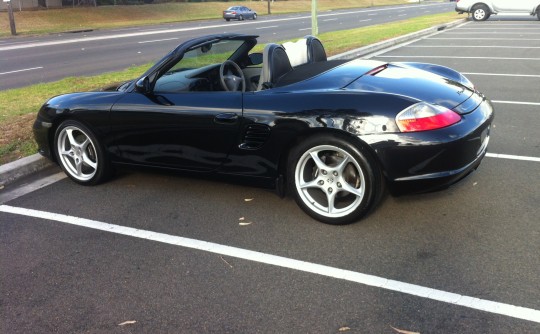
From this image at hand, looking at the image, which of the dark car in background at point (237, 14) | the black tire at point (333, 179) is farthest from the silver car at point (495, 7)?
the black tire at point (333, 179)

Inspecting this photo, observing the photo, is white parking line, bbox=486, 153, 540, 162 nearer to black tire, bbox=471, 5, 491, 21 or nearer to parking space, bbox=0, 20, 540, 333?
parking space, bbox=0, 20, 540, 333

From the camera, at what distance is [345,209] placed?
12.4 ft

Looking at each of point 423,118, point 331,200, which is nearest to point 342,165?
point 331,200

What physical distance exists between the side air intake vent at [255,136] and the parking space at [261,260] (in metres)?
0.56

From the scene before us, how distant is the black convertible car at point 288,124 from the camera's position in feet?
11.7

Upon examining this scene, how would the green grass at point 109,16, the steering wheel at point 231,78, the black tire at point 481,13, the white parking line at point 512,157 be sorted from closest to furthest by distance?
the steering wheel at point 231,78 < the white parking line at point 512,157 < the black tire at point 481,13 < the green grass at point 109,16

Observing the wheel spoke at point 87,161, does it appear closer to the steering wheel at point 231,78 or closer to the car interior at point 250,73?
the car interior at point 250,73

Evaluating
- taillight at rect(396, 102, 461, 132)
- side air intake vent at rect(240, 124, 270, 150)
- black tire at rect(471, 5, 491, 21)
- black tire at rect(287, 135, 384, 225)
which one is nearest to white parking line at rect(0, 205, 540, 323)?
black tire at rect(287, 135, 384, 225)

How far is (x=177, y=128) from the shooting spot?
423cm

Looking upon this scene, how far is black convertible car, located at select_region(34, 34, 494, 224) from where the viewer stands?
357cm

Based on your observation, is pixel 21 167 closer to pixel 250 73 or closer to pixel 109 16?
pixel 250 73

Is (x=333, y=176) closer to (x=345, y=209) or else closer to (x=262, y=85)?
(x=345, y=209)

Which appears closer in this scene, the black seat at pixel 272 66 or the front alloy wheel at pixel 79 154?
the black seat at pixel 272 66

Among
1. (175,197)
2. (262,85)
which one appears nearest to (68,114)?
(175,197)
